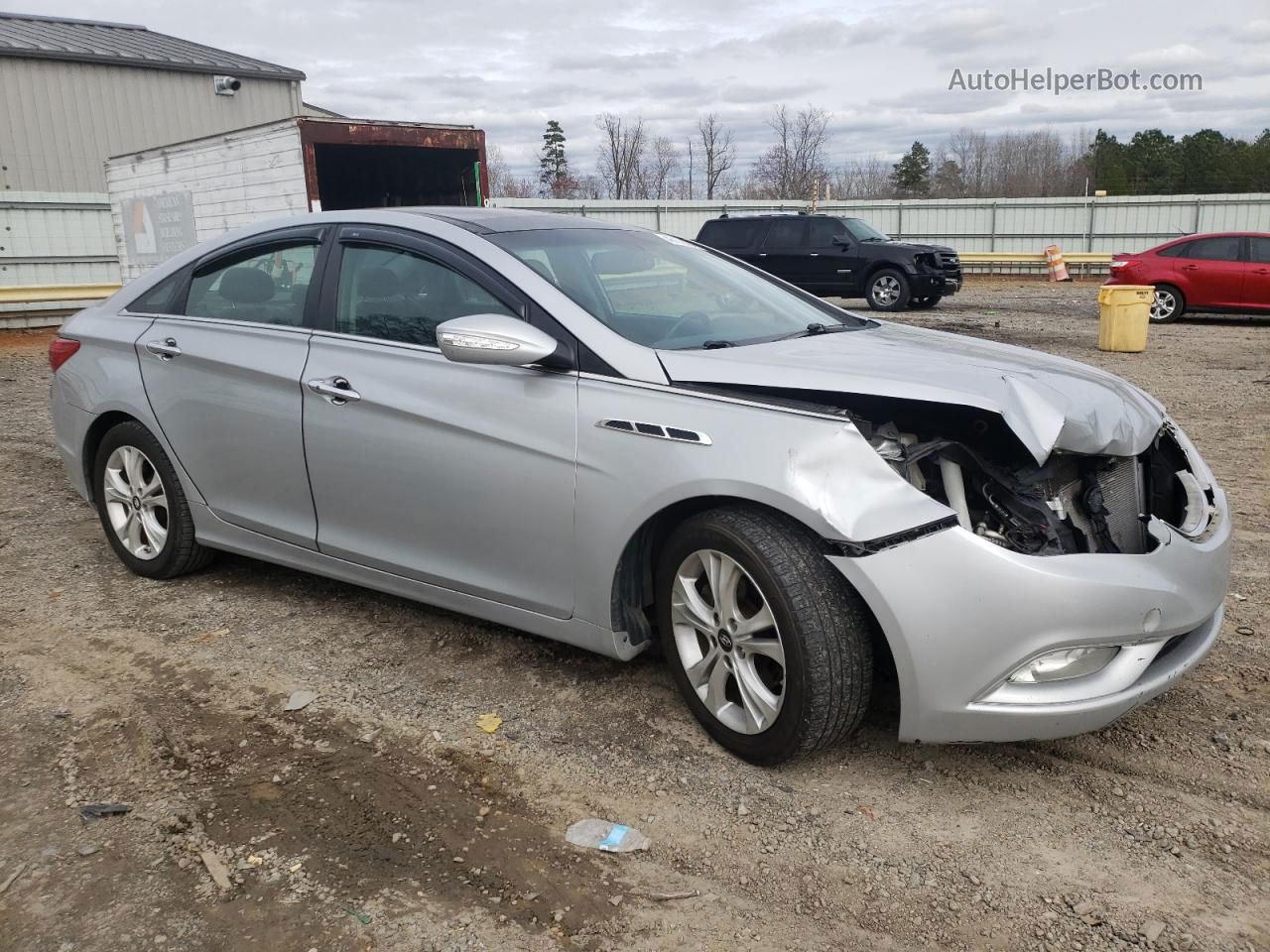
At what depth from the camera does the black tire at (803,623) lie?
9.23 ft

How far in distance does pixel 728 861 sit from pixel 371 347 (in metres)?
2.19

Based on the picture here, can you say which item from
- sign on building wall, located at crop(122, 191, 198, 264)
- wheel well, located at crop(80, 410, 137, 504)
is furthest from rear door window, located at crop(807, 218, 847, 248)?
wheel well, located at crop(80, 410, 137, 504)

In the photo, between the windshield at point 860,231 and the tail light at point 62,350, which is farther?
the windshield at point 860,231

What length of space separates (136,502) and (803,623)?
3360 millimetres

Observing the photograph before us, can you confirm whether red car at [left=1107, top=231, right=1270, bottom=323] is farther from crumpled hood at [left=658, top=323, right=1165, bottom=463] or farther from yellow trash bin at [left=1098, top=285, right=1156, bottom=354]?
crumpled hood at [left=658, top=323, right=1165, bottom=463]

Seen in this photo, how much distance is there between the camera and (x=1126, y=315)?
12.9 metres

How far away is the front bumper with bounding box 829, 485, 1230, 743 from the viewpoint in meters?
2.67

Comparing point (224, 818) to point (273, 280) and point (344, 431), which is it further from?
point (273, 280)

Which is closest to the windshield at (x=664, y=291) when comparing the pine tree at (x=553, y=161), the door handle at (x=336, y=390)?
the door handle at (x=336, y=390)

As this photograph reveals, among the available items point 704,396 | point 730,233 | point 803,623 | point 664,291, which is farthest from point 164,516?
point 730,233

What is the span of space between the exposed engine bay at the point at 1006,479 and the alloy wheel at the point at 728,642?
1.75ft

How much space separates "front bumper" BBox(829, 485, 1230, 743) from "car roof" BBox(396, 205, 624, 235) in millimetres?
1901

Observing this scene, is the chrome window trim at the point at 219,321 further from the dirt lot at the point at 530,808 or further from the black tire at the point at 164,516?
the dirt lot at the point at 530,808

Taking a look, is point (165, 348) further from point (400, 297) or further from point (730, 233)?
point (730, 233)
